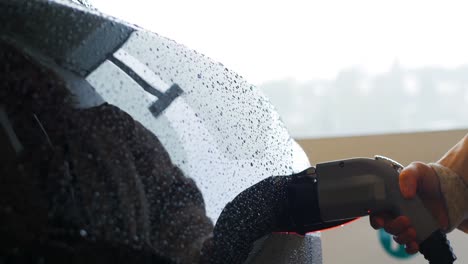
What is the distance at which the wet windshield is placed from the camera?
0.29 metres

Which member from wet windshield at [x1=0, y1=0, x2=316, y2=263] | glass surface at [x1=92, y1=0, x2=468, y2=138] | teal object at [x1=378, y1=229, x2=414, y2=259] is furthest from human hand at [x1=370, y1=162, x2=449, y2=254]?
glass surface at [x1=92, y1=0, x2=468, y2=138]

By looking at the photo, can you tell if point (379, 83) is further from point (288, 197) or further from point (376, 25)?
point (288, 197)

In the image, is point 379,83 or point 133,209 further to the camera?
point 379,83

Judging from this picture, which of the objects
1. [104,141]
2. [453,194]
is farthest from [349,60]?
[104,141]

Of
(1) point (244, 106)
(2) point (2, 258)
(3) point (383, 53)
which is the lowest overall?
(2) point (2, 258)

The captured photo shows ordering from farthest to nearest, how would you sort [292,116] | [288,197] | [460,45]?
1. [292,116]
2. [460,45]
3. [288,197]

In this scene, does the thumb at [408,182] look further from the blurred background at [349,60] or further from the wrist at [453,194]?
the blurred background at [349,60]

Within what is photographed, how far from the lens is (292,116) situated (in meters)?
1.21

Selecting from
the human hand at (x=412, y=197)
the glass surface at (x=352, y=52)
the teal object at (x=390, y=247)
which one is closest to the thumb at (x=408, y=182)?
the human hand at (x=412, y=197)

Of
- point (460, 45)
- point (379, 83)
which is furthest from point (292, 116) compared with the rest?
point (460, 45)

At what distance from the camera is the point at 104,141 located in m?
0.31

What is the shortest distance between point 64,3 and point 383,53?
2.90ft

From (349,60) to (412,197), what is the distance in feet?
2.47

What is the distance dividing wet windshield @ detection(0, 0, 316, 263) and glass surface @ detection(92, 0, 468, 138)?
754mm
